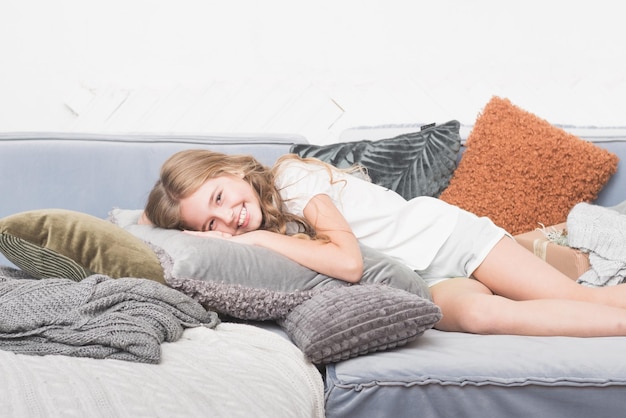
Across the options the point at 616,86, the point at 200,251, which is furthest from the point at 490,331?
the point at 616,86

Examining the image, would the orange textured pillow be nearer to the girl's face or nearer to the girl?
the girl

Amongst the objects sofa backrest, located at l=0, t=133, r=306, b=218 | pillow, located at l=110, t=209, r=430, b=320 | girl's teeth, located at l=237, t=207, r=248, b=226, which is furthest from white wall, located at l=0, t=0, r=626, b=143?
pillow, located at l=110, t=209, r=430, b=320

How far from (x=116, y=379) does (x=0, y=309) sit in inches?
12.0

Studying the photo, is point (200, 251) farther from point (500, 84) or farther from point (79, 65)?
point (500, 84)

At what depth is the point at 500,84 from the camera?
8.52 feet

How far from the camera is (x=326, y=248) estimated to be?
1.50m

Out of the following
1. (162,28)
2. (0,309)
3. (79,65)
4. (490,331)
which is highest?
(162,28)

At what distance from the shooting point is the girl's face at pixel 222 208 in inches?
64.9

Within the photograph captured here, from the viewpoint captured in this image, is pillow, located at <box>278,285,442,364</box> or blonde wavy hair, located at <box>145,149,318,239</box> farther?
blonde wavy hair, located at <box>145,149,318,239</box>

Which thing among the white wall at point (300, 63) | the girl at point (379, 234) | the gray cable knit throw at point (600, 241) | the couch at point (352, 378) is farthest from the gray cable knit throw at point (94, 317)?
the white wall at point (300, 63)

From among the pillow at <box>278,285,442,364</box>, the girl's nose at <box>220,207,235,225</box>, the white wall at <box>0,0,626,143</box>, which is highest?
the white wall at <box>0,0,626,143</box>

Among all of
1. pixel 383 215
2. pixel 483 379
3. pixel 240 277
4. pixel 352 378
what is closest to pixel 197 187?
pixel 240 277

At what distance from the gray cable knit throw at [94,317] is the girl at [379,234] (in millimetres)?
378

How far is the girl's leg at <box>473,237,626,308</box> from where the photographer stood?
1.59 m
